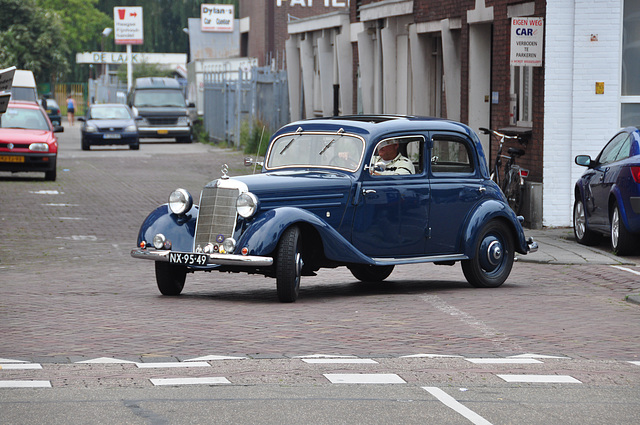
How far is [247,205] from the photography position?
10375 millimetres

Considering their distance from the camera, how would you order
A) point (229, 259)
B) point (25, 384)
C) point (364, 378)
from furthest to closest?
1. point (229, 259)
2. point (364, 378)
3. point (25, 384)

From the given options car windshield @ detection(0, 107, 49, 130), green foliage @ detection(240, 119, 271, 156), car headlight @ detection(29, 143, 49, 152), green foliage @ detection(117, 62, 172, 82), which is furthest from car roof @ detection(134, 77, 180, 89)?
green foliage @ detection(117, 62, 172, 82)

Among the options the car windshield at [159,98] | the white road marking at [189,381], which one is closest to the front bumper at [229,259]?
the white road marking at [189,381]

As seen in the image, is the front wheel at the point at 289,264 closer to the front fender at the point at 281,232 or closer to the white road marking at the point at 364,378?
the front fender at the point at 281,232

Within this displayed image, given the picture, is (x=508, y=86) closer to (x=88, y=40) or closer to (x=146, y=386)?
(x=146, y=386)

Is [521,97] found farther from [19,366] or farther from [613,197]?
[19,366]

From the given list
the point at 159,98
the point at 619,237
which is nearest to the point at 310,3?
the point at 159,98

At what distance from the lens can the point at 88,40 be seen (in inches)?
3775

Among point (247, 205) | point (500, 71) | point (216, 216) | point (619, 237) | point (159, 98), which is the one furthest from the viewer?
point (159, 98)

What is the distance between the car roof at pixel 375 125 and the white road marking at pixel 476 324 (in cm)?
170

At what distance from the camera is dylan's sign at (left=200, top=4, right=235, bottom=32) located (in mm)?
74062

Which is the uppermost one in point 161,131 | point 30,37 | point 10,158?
point 30,37

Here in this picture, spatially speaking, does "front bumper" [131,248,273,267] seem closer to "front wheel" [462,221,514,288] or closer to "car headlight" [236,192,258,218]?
"car headlight" [236,192,258,218]

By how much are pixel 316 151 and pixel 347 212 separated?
88cm
